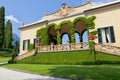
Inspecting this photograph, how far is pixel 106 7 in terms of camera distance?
2258cm

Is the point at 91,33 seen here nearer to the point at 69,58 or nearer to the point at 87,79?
the point at 69,58

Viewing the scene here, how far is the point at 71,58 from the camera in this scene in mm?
21094

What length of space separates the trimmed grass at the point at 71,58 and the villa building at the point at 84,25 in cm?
365

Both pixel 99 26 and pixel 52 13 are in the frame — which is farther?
pixel 52 13

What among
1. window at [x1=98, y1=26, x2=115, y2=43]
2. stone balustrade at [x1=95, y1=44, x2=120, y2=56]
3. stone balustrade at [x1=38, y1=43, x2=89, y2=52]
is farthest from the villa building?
stone balustrade at [x1=38, y1=43, x2=89, y2=52]

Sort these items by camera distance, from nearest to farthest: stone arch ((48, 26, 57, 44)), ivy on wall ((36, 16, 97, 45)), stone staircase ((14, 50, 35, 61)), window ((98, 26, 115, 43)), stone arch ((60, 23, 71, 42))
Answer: window ((98, 26, 115, 43)), ivy on wall ((36, 16, 97, 45)), stone staircase ((14, 50, 35, 61)), stone arch ((60, 23, 71, 42)), stone arch ((48, 26, 57, 44))

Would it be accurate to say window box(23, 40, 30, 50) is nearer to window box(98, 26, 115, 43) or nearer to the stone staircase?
the stone staircase

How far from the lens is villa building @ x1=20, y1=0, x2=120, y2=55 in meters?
21.6

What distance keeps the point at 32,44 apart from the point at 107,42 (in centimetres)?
1529

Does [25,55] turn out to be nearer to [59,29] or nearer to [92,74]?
[59,29]

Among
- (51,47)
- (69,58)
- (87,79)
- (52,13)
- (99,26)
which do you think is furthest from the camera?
(52,13)

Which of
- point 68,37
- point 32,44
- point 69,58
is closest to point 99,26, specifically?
point 69,58

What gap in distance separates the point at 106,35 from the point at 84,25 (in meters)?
6.26

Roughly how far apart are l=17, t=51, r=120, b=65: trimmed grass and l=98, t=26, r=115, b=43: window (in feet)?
11.9
